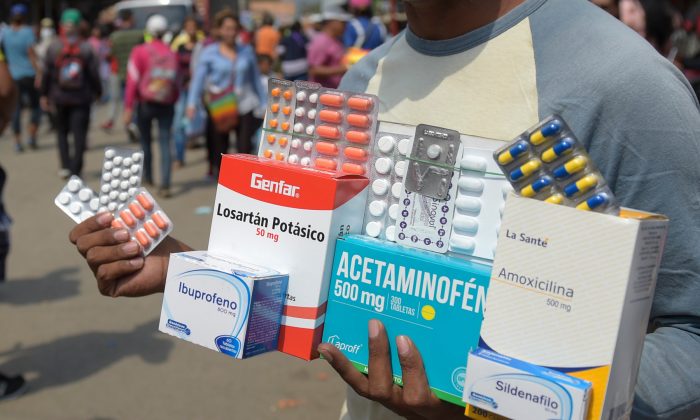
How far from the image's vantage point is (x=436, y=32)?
1.55 m

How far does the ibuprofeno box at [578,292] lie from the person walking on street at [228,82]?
760 centimetres

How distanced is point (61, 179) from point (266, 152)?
357 inches

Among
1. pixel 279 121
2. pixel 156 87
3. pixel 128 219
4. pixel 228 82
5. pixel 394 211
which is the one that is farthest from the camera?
pixel 228 82

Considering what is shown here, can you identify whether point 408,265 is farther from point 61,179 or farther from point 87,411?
point 61,179

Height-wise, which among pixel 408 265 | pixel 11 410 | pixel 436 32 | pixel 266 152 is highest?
pixel 436 32

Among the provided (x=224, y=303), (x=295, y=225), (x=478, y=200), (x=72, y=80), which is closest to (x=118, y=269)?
(x=224, y=303)

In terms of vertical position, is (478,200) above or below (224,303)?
above

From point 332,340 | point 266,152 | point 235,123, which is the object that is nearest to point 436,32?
point 266,152

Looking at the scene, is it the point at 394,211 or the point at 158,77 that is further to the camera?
the point at 158,77

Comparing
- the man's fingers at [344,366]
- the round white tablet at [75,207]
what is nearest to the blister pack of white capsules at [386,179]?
the man's fingers at [344,366]

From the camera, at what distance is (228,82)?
847 centimetres

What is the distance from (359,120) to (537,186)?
1.38ft

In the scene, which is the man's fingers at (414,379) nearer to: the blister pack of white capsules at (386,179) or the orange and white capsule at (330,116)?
the blister pack of white capsules at (386,179)

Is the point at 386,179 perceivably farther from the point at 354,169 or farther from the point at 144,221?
the point at 144,221
